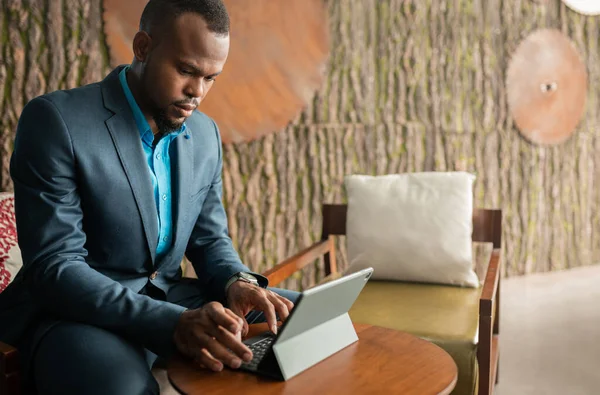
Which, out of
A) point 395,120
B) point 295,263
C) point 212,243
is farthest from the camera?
point 395,120

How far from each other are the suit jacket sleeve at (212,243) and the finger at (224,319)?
1.44 feet

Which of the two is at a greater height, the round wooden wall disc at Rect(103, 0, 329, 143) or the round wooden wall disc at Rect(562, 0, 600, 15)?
the round wooden wall disc at Rect(562, 0, 600, 15)

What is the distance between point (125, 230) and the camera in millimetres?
1594

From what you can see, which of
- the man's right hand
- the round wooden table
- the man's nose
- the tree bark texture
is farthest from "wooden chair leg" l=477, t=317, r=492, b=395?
the tree bark texture

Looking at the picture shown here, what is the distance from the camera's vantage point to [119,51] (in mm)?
2969

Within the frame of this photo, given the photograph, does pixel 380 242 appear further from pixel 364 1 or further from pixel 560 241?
pixel 560 241

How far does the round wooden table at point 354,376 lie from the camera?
1264 millimetres

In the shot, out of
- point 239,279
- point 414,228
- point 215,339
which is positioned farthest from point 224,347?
point 414,228

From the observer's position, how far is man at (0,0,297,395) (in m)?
1.36

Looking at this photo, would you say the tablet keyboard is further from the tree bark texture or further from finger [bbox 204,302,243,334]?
the tree bark texture

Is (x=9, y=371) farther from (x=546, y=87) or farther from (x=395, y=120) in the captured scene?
(x=546, y=87)

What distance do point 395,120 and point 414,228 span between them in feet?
4.54

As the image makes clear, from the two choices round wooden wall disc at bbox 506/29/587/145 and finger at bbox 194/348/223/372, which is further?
round wooden wall disc at bbox 506/29/587/145

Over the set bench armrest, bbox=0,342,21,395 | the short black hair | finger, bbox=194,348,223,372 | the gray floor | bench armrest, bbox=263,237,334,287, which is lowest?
the gray floor
